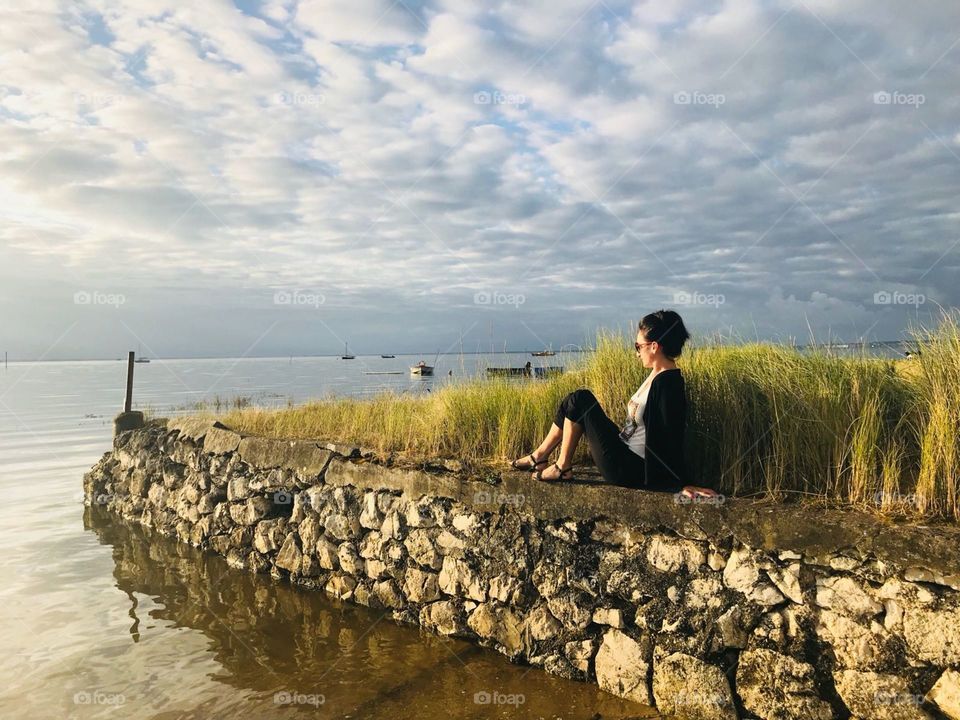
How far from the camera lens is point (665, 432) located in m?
4.33

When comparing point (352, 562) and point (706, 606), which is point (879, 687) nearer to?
point (706, 606)

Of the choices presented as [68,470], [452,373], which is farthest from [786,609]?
[68,470]

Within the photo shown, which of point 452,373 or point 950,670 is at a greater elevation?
point 452,373

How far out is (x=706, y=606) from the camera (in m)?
3.81

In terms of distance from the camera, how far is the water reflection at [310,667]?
4.08 metres

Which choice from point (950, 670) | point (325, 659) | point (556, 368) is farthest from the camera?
point (556, 368)

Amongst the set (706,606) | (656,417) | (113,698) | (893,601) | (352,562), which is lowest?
(113,698)

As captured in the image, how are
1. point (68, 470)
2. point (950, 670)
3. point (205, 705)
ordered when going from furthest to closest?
point (68, 470) < point (205, 705) < point (950, 670)

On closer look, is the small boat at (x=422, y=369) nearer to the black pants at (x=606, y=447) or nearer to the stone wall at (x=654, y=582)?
the stone wall at (x=654, y=582)

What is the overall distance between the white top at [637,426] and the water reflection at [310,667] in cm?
172

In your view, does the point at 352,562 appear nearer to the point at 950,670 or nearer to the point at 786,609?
the point at 786,609

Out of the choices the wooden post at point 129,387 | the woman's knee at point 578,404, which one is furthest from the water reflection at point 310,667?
the wooden post at point 129,387

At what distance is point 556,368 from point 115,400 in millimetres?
27818

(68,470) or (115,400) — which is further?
(115,400)
